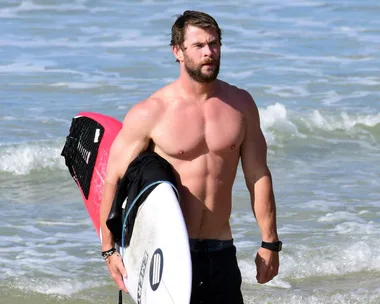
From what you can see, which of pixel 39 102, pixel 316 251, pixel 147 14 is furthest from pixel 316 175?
pixel 147 14

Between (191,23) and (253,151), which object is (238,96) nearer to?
(253,151)

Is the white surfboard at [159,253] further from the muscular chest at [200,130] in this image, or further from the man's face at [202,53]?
the man's face at [202,53]

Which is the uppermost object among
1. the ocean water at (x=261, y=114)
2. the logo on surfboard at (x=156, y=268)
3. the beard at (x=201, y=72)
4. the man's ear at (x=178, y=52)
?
the man's ear at (x=178, y=52)

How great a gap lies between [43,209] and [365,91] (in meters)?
6.03

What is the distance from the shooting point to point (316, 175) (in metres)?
10.1

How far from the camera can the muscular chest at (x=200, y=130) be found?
14.6ft

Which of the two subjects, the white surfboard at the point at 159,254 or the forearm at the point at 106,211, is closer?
the white surfboard at the point at 159,254

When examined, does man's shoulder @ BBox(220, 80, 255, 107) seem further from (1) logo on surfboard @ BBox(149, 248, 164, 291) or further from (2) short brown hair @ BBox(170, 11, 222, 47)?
(1) logo on surfboard @ BBox(149, 248, 164, 291)

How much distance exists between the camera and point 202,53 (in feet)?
14.2

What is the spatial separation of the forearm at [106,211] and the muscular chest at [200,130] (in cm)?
32

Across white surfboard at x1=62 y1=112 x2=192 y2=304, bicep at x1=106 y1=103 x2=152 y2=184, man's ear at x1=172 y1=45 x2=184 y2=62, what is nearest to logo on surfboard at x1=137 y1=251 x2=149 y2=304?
white surfboard at x1=62 y1=112 x2=192 y2=304

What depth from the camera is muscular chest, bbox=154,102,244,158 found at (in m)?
4.44

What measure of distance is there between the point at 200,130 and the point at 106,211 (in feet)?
1.89

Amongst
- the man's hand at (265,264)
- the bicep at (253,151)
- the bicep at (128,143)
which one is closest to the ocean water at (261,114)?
the man's hand at (265,264)
